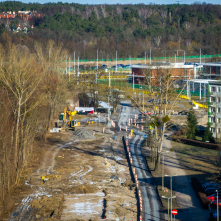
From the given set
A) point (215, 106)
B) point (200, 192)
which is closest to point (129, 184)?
point (200, 192)

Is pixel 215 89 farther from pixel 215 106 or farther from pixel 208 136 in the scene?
pixel 208 136

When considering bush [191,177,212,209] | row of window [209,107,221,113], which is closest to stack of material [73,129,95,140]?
row of window [209,107,221,113]

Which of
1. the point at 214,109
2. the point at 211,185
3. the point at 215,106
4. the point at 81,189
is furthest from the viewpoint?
the point at 214,109

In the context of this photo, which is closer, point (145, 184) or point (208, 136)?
point (145, 184)

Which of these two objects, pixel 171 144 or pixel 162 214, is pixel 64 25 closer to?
pixel 171 144

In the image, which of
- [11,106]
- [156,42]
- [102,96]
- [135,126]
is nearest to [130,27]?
[156,42]

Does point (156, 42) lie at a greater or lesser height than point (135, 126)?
greater
